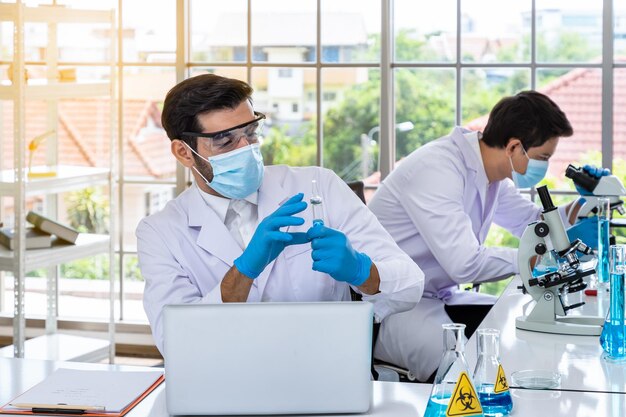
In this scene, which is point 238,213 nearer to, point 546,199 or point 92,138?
point 546,199

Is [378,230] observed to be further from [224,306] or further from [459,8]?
[459,8]

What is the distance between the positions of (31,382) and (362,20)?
9.24 ft

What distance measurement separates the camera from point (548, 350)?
238 cm

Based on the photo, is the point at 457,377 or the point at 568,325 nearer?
the point at 457,377

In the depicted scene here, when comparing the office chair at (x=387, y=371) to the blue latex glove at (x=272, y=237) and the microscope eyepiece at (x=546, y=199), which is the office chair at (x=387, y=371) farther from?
the blue latex glove at (x=272, y=237)

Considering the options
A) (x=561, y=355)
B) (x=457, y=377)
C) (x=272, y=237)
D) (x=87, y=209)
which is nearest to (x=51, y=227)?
(x=87, y=209)

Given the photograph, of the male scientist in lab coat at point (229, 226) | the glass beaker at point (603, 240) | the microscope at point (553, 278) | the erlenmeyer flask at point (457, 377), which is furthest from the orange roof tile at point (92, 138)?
the erlenmeyer flask at point (457, 377)

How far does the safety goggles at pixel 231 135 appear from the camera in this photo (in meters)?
2.52

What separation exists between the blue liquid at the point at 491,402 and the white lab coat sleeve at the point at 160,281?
778mm

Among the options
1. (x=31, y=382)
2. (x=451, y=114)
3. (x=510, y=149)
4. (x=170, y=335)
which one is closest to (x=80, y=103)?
(x=451, y=114)

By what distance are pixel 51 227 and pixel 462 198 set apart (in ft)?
5.74

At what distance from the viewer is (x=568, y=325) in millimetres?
2545

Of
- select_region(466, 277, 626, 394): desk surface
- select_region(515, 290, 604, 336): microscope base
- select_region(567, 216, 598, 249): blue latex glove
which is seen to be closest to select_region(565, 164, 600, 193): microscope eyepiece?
select_region(567, 216, 598, 249): blue latex glove

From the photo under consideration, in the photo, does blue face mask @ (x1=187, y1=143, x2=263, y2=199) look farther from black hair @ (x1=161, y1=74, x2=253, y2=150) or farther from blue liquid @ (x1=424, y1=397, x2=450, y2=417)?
blue liquid @ (x1=424, y1=397, x2=450, y2=417)
